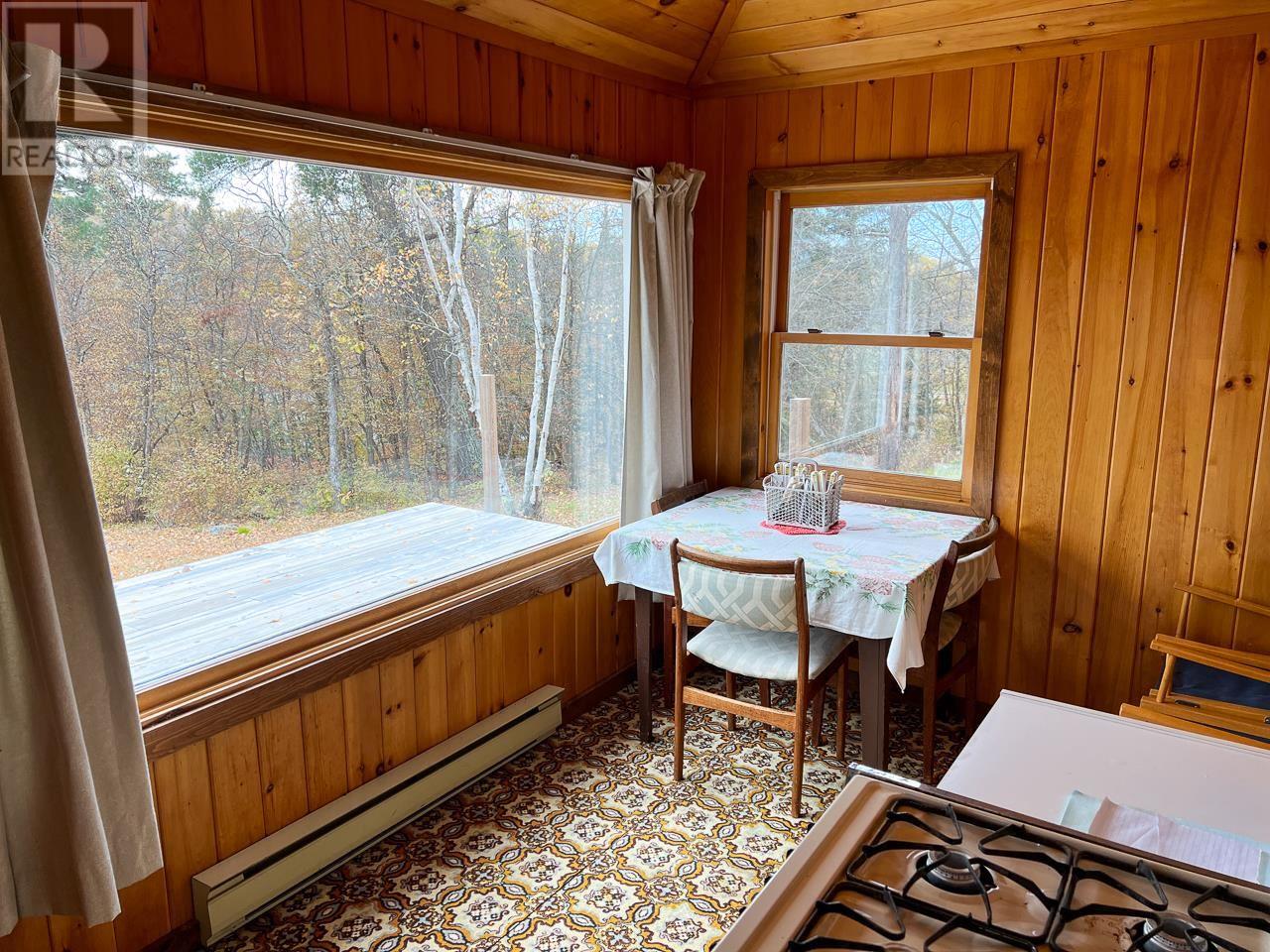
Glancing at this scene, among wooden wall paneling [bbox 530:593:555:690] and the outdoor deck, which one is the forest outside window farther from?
wooden wall paneling [bbox 530:593:555:690]

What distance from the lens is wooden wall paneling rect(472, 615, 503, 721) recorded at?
2887mm

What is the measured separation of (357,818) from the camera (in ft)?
8.04

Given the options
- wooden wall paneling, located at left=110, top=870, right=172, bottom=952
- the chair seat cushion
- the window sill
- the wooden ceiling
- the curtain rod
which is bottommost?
wooden wall paneling, located at left=110, top=870, right=172, bottom=952

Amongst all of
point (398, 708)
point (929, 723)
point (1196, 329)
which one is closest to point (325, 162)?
point (398, 708)

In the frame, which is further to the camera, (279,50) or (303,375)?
(303,375)

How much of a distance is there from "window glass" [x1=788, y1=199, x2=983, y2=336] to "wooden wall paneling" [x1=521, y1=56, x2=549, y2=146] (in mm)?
1044

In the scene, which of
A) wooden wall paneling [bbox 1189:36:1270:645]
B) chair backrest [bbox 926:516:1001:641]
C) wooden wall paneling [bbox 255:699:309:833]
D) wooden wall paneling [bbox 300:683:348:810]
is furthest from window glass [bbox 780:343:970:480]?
wooden wall paneling [bbox 255:699:309:833]

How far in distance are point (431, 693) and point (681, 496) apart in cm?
117

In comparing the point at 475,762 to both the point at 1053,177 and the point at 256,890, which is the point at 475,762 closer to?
the point at 256,890

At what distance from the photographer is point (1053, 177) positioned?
2.90m

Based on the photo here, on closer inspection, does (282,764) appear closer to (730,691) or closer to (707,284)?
(730,691)

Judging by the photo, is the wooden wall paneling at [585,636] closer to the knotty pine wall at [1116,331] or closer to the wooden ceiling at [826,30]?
the knotty pine wall at [1116,331]

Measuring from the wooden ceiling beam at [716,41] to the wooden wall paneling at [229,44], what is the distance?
1.63 metres

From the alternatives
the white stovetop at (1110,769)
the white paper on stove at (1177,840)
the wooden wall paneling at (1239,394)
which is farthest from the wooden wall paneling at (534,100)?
the white paper on stove at (1177,840)
